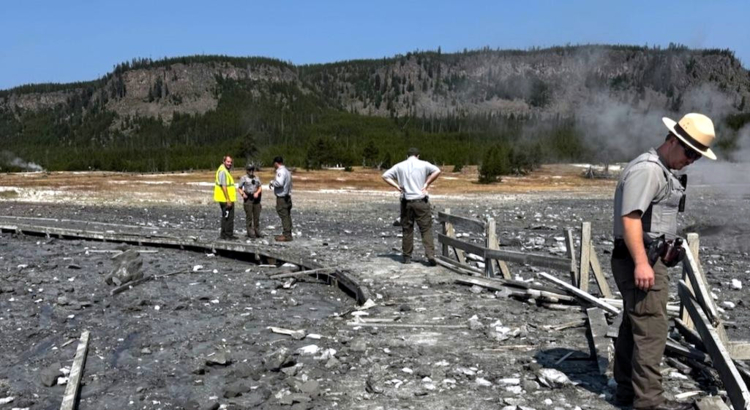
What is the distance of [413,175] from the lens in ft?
39.1

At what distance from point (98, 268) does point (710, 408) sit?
13533 millimetres

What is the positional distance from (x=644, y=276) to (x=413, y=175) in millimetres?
7256

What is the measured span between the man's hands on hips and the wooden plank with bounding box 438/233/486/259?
20.9 feet

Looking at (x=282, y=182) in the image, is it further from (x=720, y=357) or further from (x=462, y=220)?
(x=720, y=357)

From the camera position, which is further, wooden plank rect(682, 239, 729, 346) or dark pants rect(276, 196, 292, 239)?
dark pants rect(276, 196, 292, 239)

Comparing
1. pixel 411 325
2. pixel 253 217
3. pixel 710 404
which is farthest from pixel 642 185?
pixel 253 217

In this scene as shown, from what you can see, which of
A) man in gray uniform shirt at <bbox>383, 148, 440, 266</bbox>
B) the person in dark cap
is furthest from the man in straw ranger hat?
the person in dark cap

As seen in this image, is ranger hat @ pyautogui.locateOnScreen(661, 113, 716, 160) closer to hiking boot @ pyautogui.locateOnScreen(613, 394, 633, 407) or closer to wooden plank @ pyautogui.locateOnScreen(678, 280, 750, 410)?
wooden plank @ pyautogui.locateOnScreen(678, 280, 750, 410)

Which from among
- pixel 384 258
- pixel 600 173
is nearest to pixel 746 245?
pixel 384 258

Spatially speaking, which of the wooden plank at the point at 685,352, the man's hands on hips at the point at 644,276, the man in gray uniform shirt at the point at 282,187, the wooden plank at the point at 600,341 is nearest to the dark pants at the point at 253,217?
the man in gray uniform shirt at the point at 282,187

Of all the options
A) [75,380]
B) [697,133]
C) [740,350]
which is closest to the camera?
[697,133]

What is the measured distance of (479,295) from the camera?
10039 millimetres

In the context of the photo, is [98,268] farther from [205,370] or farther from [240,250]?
[205,370]

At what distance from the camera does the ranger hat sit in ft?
15.8
